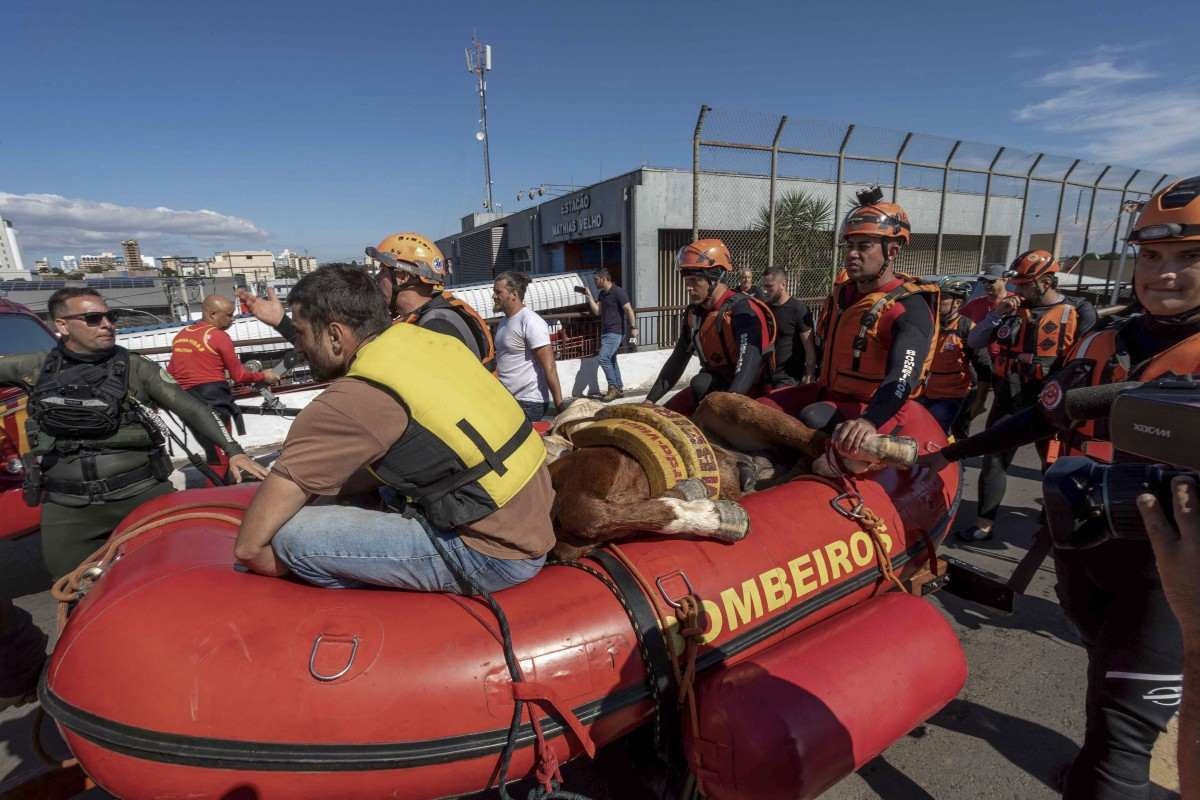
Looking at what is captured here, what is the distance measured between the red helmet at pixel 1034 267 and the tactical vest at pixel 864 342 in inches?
75.8

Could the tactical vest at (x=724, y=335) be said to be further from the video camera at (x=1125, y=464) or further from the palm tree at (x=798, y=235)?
the palm tree at (x=798, y=235)

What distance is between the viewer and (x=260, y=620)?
64.4 inches

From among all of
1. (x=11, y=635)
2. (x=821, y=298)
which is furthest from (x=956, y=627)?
(x=821, y=298)

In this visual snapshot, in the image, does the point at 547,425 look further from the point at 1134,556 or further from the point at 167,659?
A: the point at 1134,556

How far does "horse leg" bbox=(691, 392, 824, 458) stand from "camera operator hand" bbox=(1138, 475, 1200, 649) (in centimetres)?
198

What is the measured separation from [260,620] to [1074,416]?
2195 mm

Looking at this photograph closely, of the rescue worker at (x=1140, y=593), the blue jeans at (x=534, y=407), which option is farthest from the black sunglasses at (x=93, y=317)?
the rescue worker at (x=1140, y=593)

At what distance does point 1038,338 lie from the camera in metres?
4.20

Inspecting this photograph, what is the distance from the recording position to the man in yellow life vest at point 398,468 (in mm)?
1613

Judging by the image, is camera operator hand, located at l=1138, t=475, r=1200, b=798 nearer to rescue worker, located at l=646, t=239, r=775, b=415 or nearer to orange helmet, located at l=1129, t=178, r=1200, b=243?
orange helmet, located at l=1129, t=178, r=1200, b=243

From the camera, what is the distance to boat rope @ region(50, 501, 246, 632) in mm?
2023

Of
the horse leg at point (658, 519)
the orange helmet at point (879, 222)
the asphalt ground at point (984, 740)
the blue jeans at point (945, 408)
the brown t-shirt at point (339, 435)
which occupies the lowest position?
the asphalt ground at point (984, 740)

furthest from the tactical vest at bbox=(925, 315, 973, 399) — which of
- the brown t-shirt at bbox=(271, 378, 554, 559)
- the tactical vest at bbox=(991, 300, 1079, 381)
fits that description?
the brown t-shirt at bbox=(271, 378, 554, 559)

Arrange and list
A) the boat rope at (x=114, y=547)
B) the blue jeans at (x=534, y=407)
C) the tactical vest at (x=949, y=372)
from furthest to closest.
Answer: the blue jeans at (x=534, y=407)
the tactical vest at (x=949, y=372)
the boat rope at (x=114, y=547)
